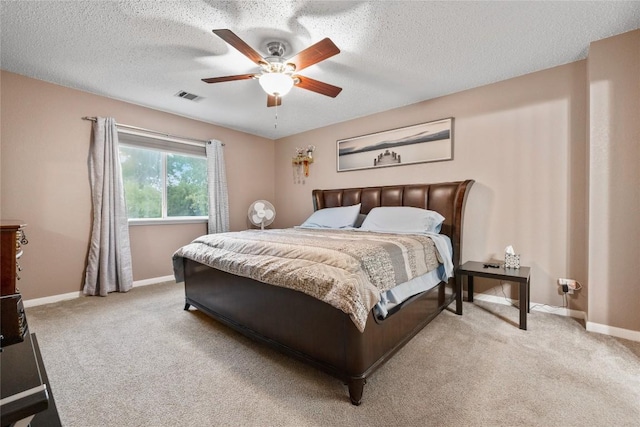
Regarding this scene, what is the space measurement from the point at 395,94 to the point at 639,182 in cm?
222

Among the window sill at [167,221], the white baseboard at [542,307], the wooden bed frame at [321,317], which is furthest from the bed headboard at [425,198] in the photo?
the window sill at [167,221]

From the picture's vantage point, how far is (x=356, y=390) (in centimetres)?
142

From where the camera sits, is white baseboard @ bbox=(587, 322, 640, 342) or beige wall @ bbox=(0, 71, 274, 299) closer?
white baseboard @ bbox=(587, 322, 640, 342)

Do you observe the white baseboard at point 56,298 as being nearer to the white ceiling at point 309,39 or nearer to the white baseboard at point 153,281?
the white baseboard at point 153,281

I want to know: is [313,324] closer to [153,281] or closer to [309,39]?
[309,39]

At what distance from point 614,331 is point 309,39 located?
10.7 feet

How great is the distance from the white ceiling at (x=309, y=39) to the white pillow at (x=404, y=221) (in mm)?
1371

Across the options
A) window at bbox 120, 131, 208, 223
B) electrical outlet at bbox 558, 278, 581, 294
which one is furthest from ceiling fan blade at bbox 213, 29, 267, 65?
electrical outlet at bbox 558, 278, 581, 294

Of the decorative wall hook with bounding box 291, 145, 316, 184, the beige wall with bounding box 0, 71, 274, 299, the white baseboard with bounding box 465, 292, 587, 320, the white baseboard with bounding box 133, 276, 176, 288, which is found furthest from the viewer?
the decorative wall hook with bounding box 291, 145, 316, 184

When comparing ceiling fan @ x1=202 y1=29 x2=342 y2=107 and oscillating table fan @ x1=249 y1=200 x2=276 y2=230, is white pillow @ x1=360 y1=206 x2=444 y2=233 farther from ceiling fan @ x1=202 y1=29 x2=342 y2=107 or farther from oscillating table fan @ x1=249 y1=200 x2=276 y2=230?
oscillating table fan @ x1=249 y1=200 x2=276 y2=230

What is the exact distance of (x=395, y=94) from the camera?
3.24 metres

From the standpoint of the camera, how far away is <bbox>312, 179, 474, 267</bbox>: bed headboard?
292cm

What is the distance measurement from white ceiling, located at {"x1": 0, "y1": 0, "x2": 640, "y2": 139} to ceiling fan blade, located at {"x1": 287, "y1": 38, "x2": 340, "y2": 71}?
0.26 meters

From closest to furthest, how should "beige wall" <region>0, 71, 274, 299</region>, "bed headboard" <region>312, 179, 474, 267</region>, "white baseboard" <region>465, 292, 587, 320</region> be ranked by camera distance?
"white baseboard" <region>465, 292, 587, 320</region>, "beige wall" <region>0, 71, 274, 299</region>, "bed headboard" <region>312, 179, 474, 267</region>
